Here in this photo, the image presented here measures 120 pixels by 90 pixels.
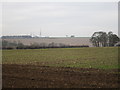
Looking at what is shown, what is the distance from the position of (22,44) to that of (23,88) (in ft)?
153

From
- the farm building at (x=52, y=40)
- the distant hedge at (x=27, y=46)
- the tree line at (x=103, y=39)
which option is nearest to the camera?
the distant hedge at (x=27, y=46)

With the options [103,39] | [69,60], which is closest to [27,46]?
[103,39]

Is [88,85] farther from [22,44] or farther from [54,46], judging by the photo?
[54,46]

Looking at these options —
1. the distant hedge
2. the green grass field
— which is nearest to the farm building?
the distant hedge

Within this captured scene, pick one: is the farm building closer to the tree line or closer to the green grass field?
the tree line

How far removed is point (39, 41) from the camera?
6091cm

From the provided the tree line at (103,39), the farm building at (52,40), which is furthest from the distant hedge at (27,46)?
the tree line at (103,39)

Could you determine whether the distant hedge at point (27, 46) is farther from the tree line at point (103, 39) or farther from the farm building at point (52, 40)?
the tree line at point (103, 39)

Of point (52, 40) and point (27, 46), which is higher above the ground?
point (52, 40)

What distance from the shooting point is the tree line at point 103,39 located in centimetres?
6794

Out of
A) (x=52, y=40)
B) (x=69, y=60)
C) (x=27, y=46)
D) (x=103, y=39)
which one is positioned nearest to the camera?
(x=69, y=60)

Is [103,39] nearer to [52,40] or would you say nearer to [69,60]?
[52,40]

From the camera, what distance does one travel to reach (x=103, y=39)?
71812mm

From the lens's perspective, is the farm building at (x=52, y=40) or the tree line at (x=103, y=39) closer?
the farm building at (x=52, y=40)
